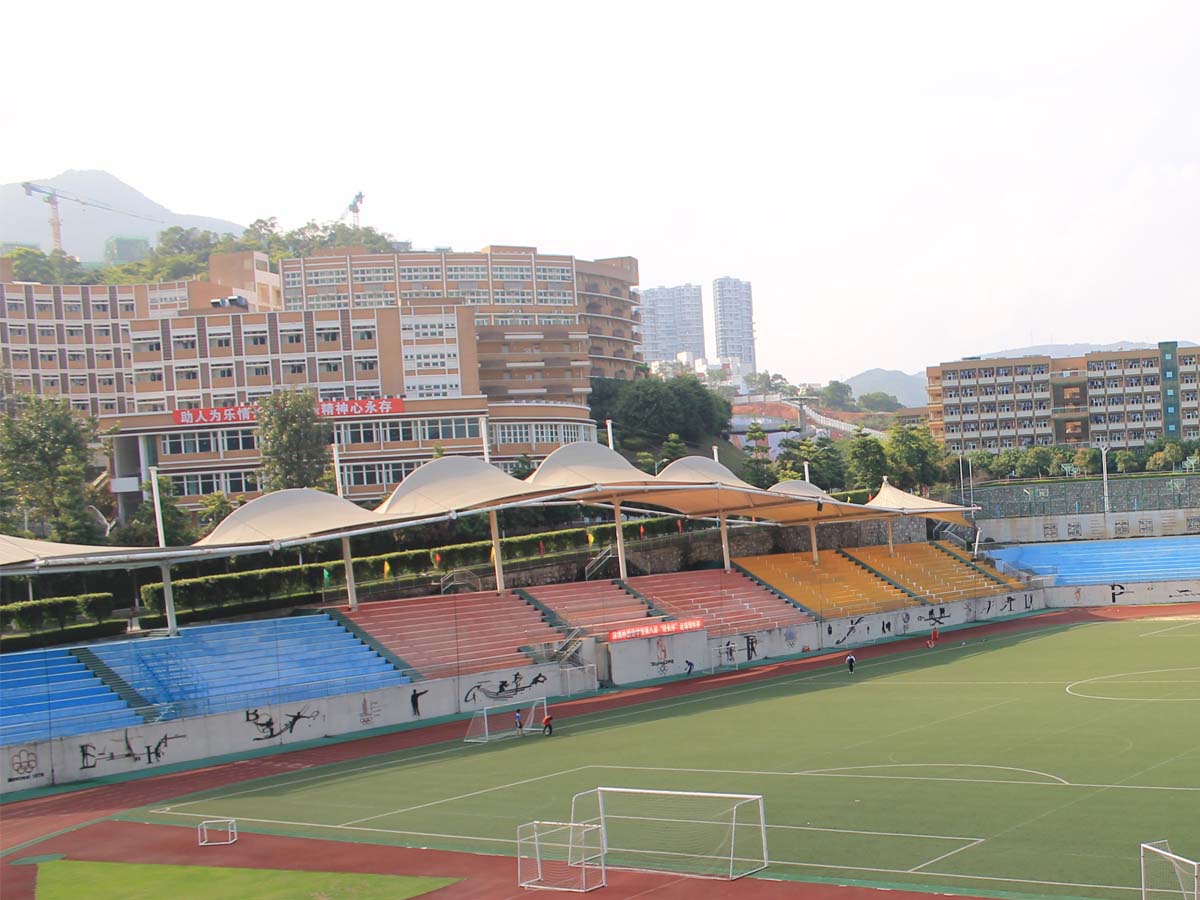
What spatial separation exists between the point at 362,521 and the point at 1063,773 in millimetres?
26043

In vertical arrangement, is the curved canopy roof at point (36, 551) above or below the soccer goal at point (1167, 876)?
above

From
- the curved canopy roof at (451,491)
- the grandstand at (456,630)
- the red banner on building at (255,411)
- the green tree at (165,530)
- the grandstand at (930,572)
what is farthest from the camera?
the red banner on building at (255,411)

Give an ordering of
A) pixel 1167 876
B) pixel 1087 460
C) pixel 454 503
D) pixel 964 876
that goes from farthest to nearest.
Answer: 1. pixel 1087 460
2. pixel 454 503
3. pixel 964 876
4. pixel 1167 876

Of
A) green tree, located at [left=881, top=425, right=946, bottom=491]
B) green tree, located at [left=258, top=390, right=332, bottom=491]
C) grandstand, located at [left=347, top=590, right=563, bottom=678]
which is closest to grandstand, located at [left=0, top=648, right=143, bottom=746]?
grandstand, located at [left=347, top=590, right=563, bottom=678]

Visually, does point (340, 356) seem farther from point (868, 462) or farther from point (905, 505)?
point (905, 505)

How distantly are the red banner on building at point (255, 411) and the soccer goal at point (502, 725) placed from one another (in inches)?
1878

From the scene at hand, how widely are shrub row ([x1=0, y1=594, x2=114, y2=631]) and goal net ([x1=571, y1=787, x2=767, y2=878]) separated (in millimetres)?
27321

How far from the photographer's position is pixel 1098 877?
1877cm

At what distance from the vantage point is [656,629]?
5075 cm

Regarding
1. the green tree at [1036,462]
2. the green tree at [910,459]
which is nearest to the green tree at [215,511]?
the green tree at [910,459]

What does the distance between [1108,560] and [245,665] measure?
5686 cm

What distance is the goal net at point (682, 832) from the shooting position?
21344mm

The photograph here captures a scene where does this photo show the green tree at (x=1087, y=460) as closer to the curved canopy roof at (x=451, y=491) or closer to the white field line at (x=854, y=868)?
the curved canopy roof at (x=451, y=491)

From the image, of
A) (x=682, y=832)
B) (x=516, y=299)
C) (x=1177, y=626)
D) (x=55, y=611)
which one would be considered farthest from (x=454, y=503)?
(x=516, y=299)
